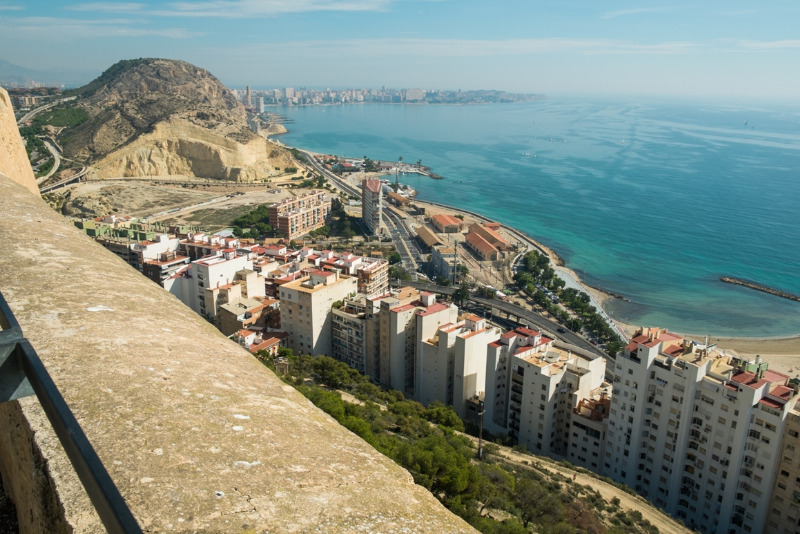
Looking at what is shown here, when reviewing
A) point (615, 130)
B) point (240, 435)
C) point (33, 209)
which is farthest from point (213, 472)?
point (615, 130)

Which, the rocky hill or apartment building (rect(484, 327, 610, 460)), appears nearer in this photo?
apartment building (rect(484, 327, 610, 460))

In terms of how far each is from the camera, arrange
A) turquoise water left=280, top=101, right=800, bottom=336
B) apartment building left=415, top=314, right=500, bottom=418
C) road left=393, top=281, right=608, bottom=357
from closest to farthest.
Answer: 1. apartment building left=415, top=314, right=500, bottom=418
2. road left=393, top=281, right=608, bottom=357
3. turquoise water left=280, top=101, right=800, bottom=336

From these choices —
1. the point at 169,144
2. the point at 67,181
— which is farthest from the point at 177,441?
the point at 169,144

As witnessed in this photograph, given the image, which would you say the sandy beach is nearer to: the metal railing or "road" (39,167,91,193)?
the metal railing

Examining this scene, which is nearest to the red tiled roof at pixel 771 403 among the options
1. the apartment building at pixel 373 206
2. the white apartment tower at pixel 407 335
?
the white apartment tower at pixel 407 335

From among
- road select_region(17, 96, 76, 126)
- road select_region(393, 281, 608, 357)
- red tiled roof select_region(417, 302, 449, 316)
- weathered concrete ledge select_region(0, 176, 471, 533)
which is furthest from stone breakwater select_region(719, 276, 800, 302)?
road select_region(17, 96, 76, 126)

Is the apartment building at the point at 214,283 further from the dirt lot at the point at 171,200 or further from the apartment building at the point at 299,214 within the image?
the dirt lot at the point at 171,200

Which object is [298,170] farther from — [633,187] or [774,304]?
[774,304]
